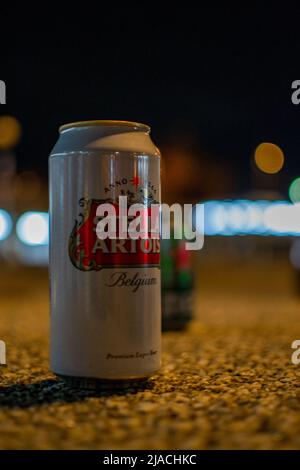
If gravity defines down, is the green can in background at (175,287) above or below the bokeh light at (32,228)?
below

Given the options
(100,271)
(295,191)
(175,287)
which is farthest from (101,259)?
(295,191)

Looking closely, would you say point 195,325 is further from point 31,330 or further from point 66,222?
point 66,222

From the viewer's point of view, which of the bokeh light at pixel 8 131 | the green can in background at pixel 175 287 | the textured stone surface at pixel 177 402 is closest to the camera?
the textured stone surface at pixel 177 402

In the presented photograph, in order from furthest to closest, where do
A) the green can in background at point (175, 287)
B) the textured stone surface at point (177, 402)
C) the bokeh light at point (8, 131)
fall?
the bokeh light at point (8, 131)
the green can in background at point (175, 287)
the textured stone surface at point (177, 402)

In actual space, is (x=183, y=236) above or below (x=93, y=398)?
above

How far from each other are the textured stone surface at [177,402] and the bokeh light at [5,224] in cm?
2110

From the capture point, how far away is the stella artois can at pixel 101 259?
5059mm

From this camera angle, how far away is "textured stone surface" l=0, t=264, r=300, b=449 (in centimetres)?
403

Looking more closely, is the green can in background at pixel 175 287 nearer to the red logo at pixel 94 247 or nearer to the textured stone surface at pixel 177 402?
the textured stone surface at pixel 177 402

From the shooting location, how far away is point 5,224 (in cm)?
2980

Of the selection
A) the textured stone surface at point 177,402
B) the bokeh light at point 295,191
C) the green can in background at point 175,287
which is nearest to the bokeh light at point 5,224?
the green can in background at point 175,287
